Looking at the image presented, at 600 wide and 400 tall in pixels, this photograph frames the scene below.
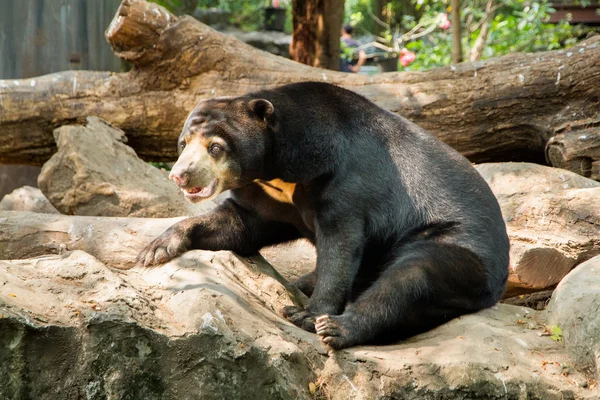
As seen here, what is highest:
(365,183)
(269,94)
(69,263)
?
(269,94)

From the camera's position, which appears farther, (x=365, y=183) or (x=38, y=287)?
(x=365, y=183)

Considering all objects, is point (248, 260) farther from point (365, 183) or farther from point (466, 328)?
point (466, 328)

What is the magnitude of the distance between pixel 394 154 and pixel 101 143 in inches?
132

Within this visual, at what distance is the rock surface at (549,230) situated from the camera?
5.60 meters

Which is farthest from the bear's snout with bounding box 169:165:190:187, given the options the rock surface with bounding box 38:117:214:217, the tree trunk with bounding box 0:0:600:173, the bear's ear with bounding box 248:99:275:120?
the tree trunk with bounding box 0:0:600:173

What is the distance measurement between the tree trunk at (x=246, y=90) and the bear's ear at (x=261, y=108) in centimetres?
296

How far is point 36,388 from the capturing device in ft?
9.75

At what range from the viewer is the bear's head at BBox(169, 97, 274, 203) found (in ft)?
14.4

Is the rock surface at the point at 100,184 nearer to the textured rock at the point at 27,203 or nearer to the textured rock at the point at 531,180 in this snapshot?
the textured rock at the point at 27,203

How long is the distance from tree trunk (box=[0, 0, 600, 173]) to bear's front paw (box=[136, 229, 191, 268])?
9.96 feet

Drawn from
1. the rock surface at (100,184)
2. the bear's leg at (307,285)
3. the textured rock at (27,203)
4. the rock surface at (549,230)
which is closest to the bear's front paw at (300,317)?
the bear's leg at (307,285)

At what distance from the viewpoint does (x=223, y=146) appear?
4.49 meters

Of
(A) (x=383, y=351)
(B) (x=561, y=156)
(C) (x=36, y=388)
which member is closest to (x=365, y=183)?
(A) (x=383, y=351)

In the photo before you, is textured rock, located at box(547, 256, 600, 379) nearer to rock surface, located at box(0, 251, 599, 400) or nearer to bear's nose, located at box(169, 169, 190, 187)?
rock surface, located at box(0, 251, 599, 400)
